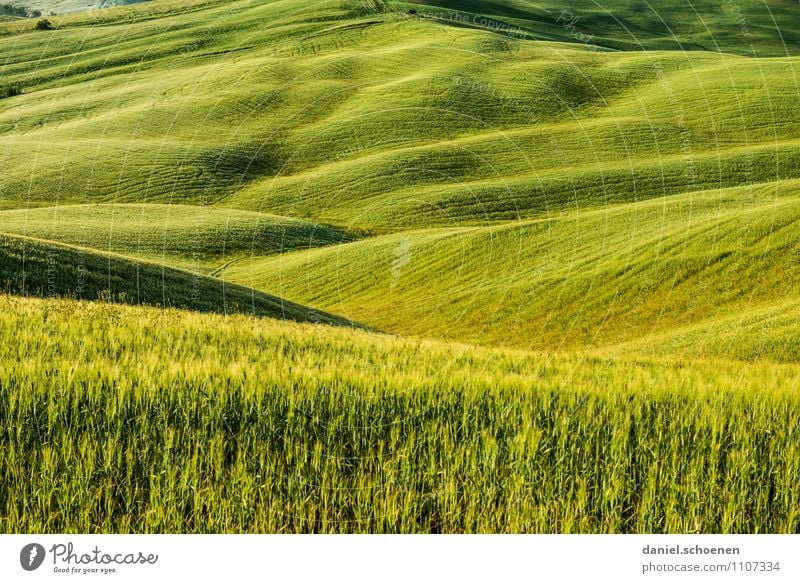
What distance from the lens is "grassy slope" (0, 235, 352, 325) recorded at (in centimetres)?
2412

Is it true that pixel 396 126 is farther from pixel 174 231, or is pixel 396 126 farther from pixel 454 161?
pixel 174 231

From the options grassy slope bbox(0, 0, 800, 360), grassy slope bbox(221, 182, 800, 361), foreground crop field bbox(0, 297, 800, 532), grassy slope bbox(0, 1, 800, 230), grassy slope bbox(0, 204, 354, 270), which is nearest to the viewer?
foreground crop field bbox(0, 297, 800, 532)

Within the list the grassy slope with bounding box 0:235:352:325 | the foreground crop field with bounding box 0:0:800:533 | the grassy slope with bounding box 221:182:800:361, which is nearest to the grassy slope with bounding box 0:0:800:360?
the grassy slope with bounding box 221:182:800:361

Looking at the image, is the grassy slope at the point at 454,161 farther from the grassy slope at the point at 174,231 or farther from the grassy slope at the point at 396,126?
the grassy slope at the point at 174,231

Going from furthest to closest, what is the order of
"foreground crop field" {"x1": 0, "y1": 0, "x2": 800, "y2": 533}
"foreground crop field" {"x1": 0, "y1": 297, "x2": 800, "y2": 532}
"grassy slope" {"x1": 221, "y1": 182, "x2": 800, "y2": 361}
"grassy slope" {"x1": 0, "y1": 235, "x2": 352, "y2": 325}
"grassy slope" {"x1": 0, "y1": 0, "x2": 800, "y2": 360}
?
"grassy slope" {"x1": 0, "y1": 0, "x2": 800, "y2": 360} < "grassy slope" {"x1": 221, "y1": 182, "x2": 800, "y2": 361} < "grassy slope" {"x1": 0, "y1": 235, "x2": 352, "y2": 325} < "foreground crop field" {"x1": 0, "y1": 0, "x2": 800, "y2": 533} < "foreground crop field" {"x1": 0, "y1": 297, "x2": 800, "y2": 532}

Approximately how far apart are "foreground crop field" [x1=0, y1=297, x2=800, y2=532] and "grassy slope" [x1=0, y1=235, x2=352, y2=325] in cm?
1542

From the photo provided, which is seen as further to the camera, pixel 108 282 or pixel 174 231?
pixel 174 231

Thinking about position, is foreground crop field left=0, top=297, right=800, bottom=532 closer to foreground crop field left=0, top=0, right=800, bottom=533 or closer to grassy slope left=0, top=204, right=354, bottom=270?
foreground crop field left=0, top=0, right=800, bottom=533

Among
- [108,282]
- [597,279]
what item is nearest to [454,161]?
[597,279]

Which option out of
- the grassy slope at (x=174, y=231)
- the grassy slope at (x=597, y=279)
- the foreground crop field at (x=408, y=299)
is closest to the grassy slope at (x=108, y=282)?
the foreground crop field at (x=408, y=299)

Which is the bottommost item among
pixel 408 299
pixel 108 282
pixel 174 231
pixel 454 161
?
pixel 454 161

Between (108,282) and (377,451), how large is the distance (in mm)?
21197

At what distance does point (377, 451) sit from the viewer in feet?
24.3

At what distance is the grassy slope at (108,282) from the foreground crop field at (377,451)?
15.4 meters
